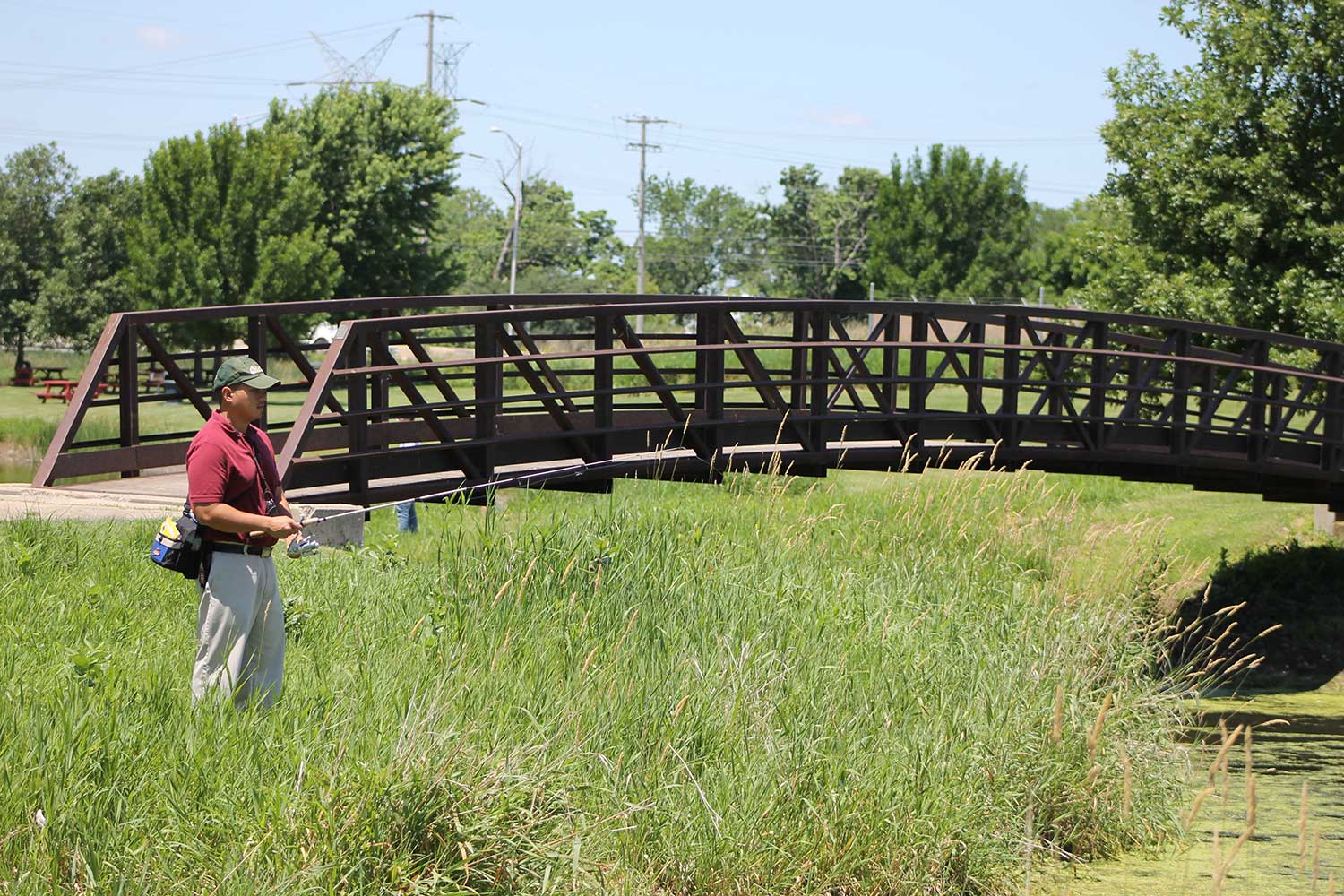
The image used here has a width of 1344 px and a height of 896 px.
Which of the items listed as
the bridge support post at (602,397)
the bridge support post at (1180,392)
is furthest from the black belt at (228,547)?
the bridge support post at (1180,392)

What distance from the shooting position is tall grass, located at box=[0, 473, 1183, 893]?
5.39 m

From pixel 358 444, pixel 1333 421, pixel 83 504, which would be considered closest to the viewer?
pixel 83 504

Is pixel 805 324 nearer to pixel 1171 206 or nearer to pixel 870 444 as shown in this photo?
pixel 870 444

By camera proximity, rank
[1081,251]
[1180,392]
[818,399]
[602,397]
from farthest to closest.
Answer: [1081,251] → [1180,392] → [818,399] → [602,397]

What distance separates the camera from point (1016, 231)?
231 ft

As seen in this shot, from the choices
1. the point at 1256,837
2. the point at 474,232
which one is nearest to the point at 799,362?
the point at 1256,837

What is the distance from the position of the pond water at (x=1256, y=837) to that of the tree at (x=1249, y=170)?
475 inches

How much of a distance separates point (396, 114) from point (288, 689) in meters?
49.2

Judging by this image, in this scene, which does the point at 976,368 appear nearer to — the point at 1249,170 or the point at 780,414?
the point at 780,414

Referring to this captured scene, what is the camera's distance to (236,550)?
6.50 metres

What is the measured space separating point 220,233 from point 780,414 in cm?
3231

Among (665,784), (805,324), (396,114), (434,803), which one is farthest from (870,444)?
(396,114)

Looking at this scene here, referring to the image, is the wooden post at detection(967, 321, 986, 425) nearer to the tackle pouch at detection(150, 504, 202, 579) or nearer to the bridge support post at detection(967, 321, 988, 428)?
the bridge support post at detection(967, 321, 988, 428)

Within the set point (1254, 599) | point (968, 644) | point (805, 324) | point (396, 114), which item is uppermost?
point (396, 114)
